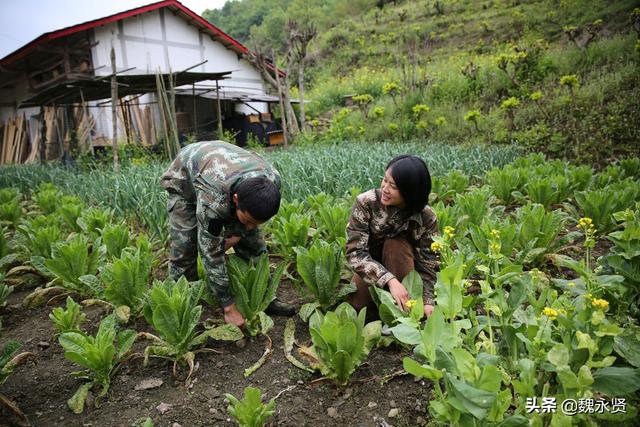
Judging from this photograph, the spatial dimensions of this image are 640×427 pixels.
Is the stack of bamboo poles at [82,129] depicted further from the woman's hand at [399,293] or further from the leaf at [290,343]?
the woman's hand at [399,293]

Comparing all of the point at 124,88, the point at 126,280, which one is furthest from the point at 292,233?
the point at 124,88

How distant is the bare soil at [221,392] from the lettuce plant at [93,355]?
52 millimetres

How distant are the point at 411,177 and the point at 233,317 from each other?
122cm

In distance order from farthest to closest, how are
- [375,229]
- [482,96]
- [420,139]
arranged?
[482,96] < [420,139] < [375,229]

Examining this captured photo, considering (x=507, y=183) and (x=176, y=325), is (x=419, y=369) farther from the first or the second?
(x=507, y=183)

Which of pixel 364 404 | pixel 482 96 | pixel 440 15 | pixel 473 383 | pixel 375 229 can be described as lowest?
pixel 364 404

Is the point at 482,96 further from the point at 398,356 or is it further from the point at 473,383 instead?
the point at 473,383

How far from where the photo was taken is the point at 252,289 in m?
2.37

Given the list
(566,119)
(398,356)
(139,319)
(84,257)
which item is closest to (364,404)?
(398,356)

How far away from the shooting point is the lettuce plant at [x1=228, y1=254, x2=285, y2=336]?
7.68ft

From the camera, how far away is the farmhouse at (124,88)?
38.8 feet

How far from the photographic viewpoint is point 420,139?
982 cm

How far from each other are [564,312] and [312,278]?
1.36 m

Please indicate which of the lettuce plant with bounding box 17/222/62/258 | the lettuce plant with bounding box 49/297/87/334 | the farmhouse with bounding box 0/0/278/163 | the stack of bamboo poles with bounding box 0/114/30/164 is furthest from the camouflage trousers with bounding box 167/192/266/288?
the stack of bamboo poles with bounding box 0/114/30/164
